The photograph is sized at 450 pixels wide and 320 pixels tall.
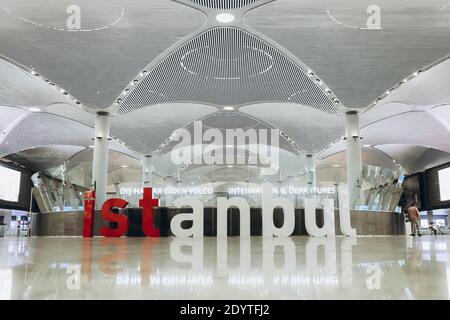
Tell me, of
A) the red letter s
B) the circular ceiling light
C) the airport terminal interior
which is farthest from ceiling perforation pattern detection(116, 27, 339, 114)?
the red letter s

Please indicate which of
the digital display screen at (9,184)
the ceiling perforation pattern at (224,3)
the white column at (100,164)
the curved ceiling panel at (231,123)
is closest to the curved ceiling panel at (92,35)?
the ceiling perforation pattern at (224,3)

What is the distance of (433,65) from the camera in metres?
16.9

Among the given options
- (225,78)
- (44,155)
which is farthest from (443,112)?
(44,155)

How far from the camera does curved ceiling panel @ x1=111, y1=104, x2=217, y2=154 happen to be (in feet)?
82.4

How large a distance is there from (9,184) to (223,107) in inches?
972

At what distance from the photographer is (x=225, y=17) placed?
14812mm

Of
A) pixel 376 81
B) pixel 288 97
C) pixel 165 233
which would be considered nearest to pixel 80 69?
pixel 165 233

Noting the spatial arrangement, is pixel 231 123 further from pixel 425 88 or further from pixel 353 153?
pixel 425 88

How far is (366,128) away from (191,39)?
1741cm

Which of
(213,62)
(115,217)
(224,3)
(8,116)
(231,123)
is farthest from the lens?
(231,123)

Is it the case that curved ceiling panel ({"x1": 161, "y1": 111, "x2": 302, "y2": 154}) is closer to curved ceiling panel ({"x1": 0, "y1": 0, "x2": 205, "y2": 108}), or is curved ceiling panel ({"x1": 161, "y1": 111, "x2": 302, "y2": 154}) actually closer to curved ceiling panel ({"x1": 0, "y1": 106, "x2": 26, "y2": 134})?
curved ceiling panel ({"x1": 0, "y1": 0, "x2": 205, "y2": 108})

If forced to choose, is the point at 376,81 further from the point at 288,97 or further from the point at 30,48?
the point at 30,48

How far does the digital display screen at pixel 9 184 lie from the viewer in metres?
36.4

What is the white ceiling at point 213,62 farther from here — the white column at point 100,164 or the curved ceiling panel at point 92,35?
the white column at point 100,164
